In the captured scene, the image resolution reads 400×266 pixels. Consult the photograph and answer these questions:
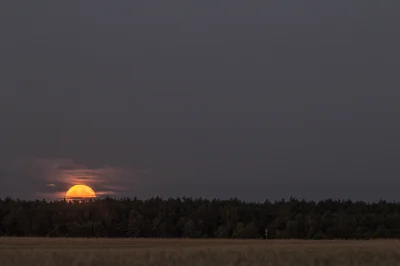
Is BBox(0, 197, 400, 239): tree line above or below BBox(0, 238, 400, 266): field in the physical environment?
above

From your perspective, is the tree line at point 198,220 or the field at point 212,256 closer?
the field at point 212,256

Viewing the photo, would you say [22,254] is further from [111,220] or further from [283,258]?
[111,220]

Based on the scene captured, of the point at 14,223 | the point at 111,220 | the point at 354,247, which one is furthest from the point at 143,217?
the point at 354,247

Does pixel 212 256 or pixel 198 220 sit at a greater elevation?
pixel 198 220

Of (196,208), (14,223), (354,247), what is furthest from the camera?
(196,208)

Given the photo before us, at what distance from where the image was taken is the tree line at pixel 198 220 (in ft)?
255

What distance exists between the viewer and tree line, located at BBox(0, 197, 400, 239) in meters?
77.8

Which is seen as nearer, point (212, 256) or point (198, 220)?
point (212, 256)

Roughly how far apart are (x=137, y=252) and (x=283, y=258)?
19.3 feet

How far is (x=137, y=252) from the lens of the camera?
1156 inches

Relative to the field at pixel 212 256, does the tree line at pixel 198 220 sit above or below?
above

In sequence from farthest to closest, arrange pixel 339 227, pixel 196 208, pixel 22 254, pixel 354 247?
pixel 196 208, pixel 339 227, pixel 354 247, pixel 22 254

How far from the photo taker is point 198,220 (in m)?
86.6

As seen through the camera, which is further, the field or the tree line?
the tree line
